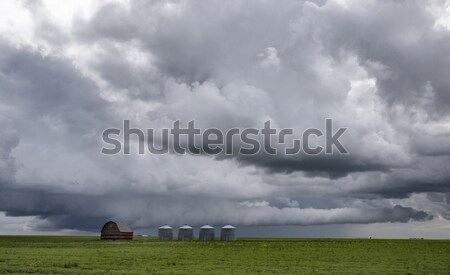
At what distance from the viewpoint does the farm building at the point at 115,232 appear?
16507 centimetres

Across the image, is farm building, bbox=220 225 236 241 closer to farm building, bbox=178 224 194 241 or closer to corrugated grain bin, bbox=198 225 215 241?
corrugated grain bin, bbox=198 225 215 241

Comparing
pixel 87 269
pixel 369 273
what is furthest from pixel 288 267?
pixel 87 269

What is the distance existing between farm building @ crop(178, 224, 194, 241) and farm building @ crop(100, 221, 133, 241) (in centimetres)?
2341

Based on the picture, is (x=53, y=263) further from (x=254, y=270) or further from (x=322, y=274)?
(x=322, y=274)

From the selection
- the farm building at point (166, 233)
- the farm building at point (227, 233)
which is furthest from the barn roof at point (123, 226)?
the farm building at point (227, 233)

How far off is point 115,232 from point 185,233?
2715cm

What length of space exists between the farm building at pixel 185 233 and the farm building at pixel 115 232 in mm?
23411

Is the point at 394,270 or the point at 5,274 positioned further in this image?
the point at 394,270

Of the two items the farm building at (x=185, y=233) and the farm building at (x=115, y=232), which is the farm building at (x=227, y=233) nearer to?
the farm building at (x=185, y=233)

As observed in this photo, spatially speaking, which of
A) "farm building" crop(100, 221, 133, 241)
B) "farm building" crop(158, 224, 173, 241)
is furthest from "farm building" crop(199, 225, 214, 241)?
"farm building" crop(100, 221, 133, 241)

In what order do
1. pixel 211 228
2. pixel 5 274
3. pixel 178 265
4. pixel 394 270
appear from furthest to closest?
pixel 211 228 → pixel 178 265 → pixel 394 270 → pixel 5 274

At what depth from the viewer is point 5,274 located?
138 feet

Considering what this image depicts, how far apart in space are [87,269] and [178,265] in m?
9.68

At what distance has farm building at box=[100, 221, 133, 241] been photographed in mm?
165075
